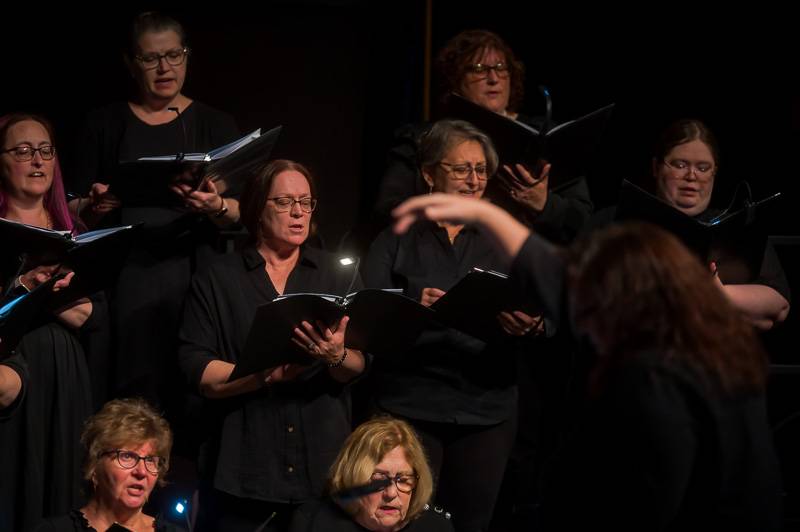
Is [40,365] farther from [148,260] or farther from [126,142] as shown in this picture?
[126,142]

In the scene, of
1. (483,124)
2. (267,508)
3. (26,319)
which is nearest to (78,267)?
(26,319)

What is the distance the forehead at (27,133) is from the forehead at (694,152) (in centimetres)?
196

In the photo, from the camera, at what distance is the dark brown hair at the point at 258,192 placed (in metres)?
3.72

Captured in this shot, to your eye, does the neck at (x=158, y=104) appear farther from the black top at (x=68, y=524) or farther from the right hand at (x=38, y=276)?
the black top at (x=68, y=524)

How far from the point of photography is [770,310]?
12.6ft

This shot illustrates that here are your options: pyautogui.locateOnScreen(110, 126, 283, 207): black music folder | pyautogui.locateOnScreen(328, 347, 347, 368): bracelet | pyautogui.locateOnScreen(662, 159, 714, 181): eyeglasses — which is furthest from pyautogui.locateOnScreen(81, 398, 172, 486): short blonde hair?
pyautogui.locateOnScreen(662, 159, 714, 181): eyeglasses

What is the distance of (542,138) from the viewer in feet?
12.3

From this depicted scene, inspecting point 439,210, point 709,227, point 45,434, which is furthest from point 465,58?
point 439,210

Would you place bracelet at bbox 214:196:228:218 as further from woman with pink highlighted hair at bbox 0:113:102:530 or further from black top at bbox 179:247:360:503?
woman with pink highlighted hair at bbox 0:113:102:530

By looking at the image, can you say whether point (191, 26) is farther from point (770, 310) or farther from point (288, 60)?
point (770, 310)

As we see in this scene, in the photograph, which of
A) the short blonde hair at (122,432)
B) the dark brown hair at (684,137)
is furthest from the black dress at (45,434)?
the dark brown hair at (684,137)

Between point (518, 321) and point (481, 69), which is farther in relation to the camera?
point (481, 69)

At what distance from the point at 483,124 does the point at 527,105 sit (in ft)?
5.24

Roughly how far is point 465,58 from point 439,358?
3.50 feet
